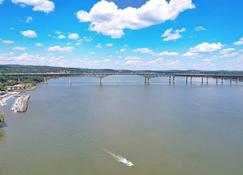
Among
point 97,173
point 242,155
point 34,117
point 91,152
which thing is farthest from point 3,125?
point 242,155

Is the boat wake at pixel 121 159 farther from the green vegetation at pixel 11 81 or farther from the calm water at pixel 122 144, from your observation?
the green vegetation at pixel 11 81

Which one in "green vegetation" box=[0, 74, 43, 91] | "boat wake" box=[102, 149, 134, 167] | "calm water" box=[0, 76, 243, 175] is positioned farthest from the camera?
"green vegetation" box=[0, 74, 43, 91]

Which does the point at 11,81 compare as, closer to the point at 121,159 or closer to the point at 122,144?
the point at 122,144

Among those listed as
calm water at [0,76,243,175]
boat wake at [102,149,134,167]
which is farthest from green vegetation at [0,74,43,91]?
boat wake at [102,149,134,167]

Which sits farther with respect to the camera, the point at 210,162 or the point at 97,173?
the point at 210,162

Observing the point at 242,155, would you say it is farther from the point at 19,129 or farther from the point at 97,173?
the point at 19,129

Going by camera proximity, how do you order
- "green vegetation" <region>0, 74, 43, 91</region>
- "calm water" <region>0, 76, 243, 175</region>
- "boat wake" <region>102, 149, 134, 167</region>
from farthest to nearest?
"green vegetation" <region>0, 74, 43, 91</region> → "boat wake" <region>102, 149, 134, 167</region> → "calm water" <region>0, 76, 243, 175</region>

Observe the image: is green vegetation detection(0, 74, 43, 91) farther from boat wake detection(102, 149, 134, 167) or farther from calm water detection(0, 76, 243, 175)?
boat wake detection(102, 149, 134, 167)

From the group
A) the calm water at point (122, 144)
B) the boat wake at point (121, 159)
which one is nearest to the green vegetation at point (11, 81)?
the calm water at point (122, 144)

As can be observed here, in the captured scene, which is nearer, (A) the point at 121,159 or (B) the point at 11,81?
(A) the point at 121,159

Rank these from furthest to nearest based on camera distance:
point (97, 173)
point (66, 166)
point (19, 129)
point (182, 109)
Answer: point (182, 109), point (19, 129), point (66, 166), point (97, 173)

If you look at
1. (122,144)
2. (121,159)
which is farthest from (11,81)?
(121,159)
